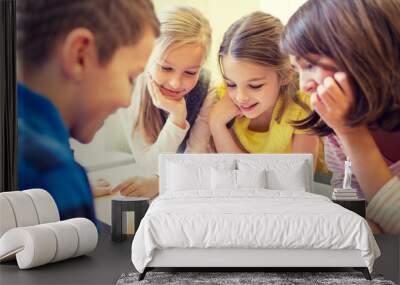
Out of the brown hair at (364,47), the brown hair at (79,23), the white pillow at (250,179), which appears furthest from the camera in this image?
the brown hair at (79,23)

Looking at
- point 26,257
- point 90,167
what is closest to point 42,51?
point 90,167

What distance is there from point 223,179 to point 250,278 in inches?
70.5

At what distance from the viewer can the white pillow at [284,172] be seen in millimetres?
6863

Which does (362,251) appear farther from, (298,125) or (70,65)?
(70,65)

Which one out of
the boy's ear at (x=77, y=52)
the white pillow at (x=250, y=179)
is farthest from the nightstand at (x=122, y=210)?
the boy's ear at (x=77, y=52)

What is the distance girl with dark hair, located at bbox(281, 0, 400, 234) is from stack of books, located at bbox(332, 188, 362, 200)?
391 mm

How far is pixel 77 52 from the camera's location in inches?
295

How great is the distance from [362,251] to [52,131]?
397 cm

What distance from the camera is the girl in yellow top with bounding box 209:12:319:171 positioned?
24.5ft

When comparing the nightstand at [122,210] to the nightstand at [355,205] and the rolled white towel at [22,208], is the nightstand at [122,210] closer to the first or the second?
the rolled white towel at [22,208]

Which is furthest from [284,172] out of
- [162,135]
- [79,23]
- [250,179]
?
[79,23]

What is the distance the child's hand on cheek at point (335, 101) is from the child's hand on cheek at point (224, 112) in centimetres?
88

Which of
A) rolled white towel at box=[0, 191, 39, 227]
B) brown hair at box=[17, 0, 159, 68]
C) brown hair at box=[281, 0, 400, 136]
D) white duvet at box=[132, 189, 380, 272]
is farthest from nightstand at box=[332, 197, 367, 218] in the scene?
rolled white towel at box=[0, 191, 39, 227]

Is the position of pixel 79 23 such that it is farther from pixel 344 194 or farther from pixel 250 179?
pixel 344 194
